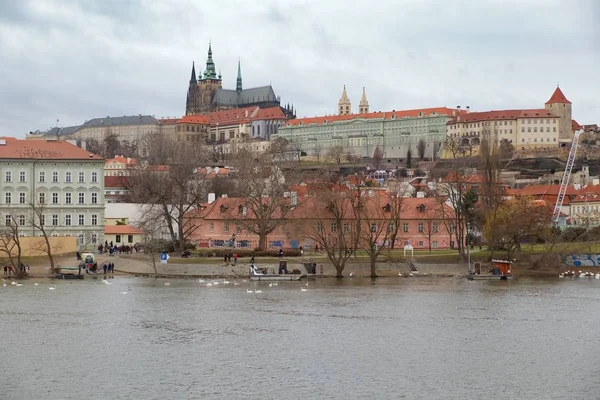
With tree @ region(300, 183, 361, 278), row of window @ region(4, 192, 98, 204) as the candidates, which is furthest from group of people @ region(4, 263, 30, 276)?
tree @ region(300, 183, 361, 278)

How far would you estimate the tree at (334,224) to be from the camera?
192ft

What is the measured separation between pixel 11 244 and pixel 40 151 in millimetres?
9518

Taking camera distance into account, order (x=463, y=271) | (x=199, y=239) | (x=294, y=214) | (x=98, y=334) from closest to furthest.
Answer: (x=98, y=334), (x=463, y=271), (x=294, y=214), (x=199, y=239)

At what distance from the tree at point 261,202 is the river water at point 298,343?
13274 mm

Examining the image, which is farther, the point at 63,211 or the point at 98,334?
the point at 63,211

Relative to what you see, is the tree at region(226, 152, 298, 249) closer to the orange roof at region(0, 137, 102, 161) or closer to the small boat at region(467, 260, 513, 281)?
the orange roof at region(0, 137, 102, 161)

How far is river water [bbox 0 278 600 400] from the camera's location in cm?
2753

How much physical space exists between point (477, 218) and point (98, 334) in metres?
36.6

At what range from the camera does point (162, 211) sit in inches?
2756

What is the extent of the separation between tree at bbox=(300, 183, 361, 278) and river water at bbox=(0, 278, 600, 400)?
6.35 m

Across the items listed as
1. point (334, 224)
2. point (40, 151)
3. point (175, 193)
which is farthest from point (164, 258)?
point (40, 151)

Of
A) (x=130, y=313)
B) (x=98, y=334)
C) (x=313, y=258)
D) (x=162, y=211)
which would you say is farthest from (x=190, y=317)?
(x=162, y=211)

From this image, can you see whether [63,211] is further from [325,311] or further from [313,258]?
[325,311]

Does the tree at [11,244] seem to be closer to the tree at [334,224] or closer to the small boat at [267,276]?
the small boat at [267,276]
